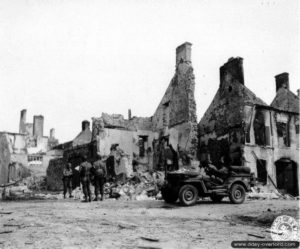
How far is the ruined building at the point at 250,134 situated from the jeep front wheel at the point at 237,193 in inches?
358

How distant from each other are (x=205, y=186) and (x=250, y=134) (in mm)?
11379

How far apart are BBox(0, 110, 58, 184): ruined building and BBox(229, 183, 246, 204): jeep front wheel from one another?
30.0 m

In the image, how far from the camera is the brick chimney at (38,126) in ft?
168

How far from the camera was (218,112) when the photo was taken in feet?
83.4

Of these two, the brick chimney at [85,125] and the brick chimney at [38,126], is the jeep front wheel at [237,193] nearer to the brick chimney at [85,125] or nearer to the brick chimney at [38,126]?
the brick chimney at [85,125]

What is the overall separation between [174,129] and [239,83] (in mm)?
6173

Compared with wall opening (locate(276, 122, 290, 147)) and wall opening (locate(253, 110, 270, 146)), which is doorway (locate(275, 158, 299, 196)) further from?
wall opening (locate(253, 110, 270, 146))

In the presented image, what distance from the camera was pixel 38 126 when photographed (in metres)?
51.3

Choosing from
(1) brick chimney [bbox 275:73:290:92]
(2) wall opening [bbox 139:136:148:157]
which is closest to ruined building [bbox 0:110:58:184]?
(2) wall opening [bbox 139:136:148:157]

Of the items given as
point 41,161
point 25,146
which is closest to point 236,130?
point 41,161

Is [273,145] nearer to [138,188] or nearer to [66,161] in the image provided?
[138,188]

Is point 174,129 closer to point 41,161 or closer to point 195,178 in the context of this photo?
point 195,178

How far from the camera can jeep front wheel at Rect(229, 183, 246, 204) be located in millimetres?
12602

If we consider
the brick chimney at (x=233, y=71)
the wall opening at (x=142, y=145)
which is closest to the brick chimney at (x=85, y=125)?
the wall opening at (x=142, y=145)
